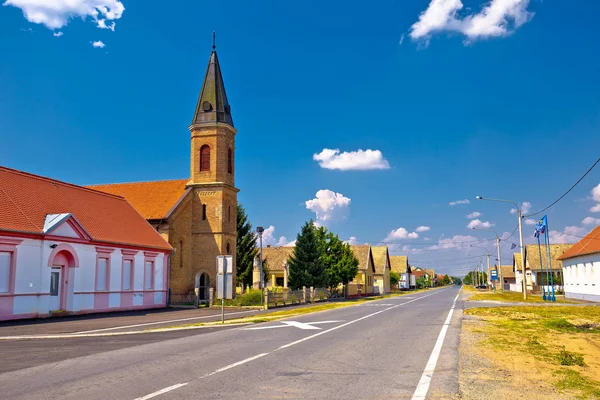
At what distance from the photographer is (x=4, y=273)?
23.3 metres

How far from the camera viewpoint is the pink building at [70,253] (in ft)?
78.7

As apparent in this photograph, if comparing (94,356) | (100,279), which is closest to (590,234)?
(100,279)

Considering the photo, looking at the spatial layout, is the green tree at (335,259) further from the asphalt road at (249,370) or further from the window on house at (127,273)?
the asphalt road at (249,370)

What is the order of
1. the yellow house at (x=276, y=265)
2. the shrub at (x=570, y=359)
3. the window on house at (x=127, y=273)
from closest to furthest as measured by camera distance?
the shrub at (x=570, y=359) < the window on house at (x=127, y=273) < the yellow house at (x=276, y=265)

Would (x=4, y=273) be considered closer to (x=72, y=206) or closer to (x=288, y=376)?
(x=72, y=206)

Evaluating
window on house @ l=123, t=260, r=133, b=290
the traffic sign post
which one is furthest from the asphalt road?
window on house @ l=123, t=260, r=133, b=290

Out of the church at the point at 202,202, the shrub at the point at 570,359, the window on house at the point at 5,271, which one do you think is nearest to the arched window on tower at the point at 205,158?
the church at the point at 202,202

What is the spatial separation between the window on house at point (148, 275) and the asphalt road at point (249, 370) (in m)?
19.6

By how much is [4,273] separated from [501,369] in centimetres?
2162

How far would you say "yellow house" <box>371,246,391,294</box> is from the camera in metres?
92.1

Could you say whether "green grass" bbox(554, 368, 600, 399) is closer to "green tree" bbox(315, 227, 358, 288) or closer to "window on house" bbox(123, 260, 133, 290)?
"window on house" bbox(123, 260, 133, 290)

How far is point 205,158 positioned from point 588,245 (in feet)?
108

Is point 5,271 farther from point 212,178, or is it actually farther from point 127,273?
point 212,178

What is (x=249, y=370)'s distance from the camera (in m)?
9.15
